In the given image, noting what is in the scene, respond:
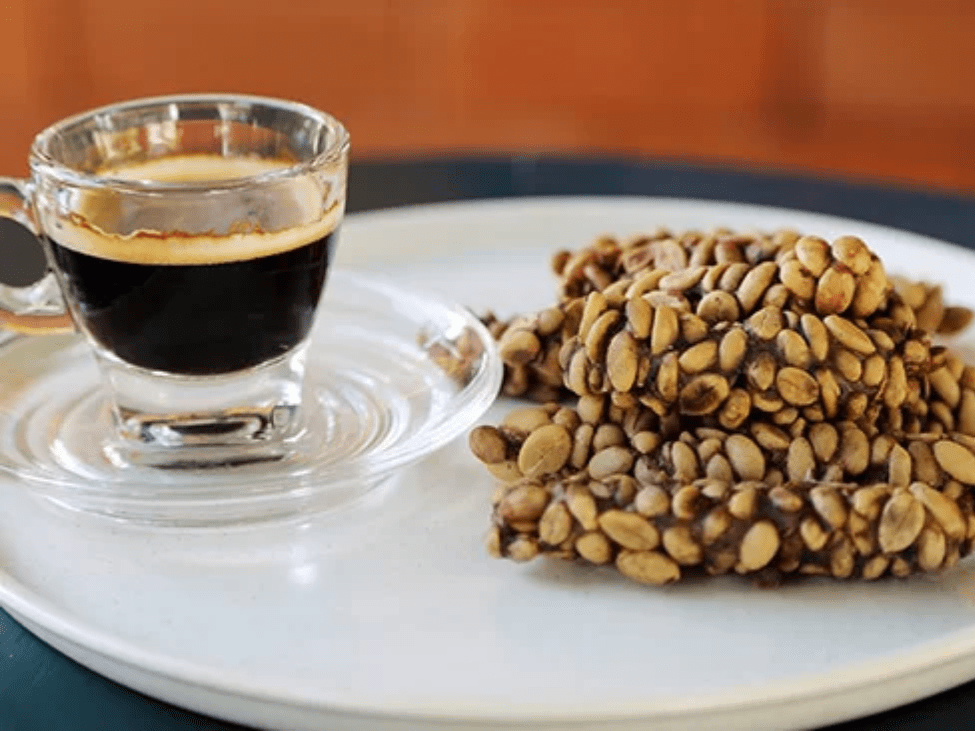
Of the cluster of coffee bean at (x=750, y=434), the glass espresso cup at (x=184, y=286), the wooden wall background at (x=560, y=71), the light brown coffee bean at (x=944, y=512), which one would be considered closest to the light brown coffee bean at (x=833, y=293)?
the cluster of coffee bean at (x=750, y=434)

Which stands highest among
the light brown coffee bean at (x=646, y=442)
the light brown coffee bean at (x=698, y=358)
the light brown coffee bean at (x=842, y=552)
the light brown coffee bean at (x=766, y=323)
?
the light brown coffee bean at (x=766, y=323)

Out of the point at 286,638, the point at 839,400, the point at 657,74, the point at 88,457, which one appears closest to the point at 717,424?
the point at 839,400

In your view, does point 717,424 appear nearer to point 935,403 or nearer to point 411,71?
point 935,403

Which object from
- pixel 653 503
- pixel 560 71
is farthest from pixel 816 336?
pixel 560 71

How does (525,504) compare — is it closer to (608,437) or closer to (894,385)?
(608,437)

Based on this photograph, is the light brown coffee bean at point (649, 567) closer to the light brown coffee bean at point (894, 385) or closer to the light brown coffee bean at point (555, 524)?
the light brown coffee bean at point (555, 524)

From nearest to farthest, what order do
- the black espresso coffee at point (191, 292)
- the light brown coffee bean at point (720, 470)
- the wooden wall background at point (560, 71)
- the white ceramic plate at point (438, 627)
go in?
the white ceramic plate at point (438, 627) < the light brown coffee bean at point (720, 470) < the black espresso coffee at point (191, 292) < the wooden wall background at point (560, 71)
